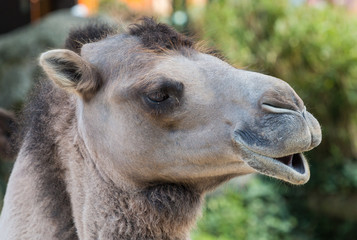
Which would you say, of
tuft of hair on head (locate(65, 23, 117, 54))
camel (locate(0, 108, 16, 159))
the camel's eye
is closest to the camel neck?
the camel's eye

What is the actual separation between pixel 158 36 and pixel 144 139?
577 millimetres

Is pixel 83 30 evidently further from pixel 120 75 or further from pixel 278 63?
pixel 278 63

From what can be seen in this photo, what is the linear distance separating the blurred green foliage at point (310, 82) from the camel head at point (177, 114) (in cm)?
663

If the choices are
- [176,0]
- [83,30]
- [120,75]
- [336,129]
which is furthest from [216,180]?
[176,0]

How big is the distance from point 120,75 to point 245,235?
276 inches

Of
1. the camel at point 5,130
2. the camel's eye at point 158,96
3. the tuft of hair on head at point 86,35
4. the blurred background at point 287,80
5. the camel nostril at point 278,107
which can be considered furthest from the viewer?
the blurred background at point 287,80

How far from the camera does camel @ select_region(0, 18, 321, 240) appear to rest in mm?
2795

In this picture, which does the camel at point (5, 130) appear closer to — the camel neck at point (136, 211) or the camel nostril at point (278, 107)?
the camel neck at point (136, 211)

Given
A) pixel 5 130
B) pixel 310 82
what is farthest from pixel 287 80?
pixel 5 130

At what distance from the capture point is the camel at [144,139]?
2.79 m

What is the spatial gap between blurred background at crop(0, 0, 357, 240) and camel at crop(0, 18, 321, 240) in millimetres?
6289

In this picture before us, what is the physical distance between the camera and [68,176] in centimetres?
330

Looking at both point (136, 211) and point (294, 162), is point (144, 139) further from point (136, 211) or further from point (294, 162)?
point (294, 162)

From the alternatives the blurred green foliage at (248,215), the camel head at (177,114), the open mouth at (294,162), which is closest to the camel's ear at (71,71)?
the camel head at (177,114)
